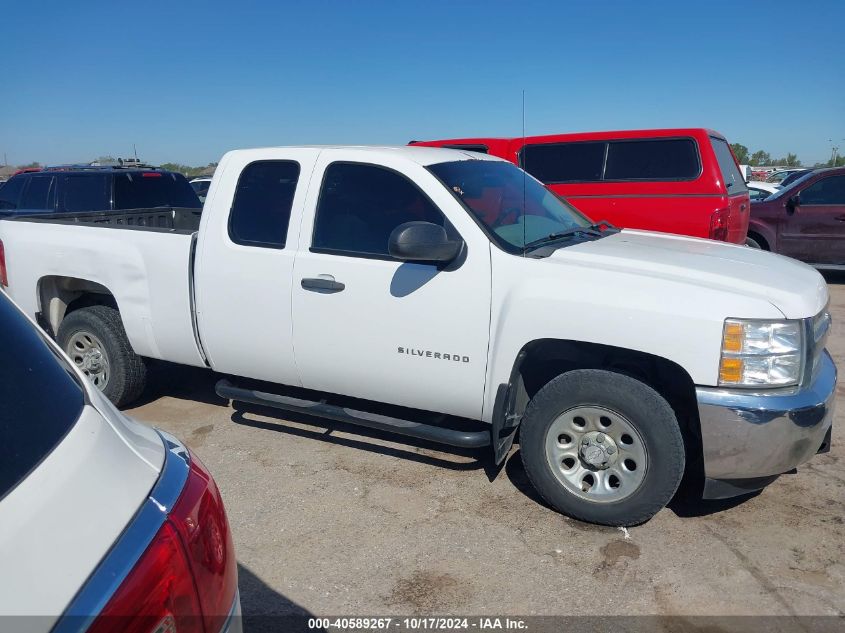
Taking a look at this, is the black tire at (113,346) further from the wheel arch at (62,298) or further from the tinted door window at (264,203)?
the tinted door window at (264,203)

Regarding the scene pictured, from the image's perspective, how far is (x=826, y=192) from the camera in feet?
33.8

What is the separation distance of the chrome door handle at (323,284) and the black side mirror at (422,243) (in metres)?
0.49

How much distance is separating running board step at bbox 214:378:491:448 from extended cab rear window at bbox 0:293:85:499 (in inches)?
92.1

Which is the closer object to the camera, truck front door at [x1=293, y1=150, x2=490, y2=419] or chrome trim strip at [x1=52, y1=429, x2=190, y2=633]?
chrome trim strip at [x1=52, y1=429, x2=190, y2=633]

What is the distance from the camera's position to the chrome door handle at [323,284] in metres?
4.00

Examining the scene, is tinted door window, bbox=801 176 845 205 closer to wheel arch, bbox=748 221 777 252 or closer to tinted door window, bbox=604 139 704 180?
wheel arch, bbox=748 221 777 252

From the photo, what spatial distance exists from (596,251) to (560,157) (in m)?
5.04

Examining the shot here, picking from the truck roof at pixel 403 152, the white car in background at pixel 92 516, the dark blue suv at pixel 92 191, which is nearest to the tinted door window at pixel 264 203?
the truck roof at pixel 403 152

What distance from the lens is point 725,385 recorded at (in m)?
3.19

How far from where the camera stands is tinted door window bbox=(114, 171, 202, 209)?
9570 millimetres

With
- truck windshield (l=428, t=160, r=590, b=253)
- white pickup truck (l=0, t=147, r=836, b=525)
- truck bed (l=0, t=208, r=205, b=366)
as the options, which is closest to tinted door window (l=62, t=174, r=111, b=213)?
truck bed (l=0, t=208, r=205, b=366)

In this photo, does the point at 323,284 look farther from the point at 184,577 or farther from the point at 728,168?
the point at 728,168

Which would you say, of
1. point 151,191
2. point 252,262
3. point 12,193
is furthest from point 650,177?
point 12,193

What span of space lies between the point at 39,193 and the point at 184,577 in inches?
404
